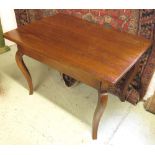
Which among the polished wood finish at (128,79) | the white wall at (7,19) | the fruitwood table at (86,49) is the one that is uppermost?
the fruitwood table at (86,49)

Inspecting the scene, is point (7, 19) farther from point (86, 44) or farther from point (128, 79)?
point (128, 79)

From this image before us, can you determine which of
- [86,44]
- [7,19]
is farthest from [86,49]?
[7,19]

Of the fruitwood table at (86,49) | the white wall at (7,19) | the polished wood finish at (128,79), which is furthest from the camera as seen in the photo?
the white wall at (7,19)

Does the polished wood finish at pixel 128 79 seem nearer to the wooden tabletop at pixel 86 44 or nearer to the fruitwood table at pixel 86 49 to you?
the fruitwood table at pixel 86 49

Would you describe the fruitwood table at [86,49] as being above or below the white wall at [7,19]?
above

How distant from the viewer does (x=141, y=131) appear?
1.46 meters

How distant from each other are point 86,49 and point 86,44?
0.20 ft

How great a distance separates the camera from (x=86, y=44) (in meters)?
1.27

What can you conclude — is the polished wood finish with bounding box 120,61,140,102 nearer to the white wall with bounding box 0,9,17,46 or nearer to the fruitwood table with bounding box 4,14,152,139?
the fruitwood table with bounding box 4,14,152,139

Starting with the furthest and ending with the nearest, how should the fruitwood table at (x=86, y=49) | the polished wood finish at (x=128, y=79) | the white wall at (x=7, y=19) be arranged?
the white wall at (x=7, y=19) < the polished wood finish at (x=128, y=79) < the fruitwood table at (x=86, y=49)

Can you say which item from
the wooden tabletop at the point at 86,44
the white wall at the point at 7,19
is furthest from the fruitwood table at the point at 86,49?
the white wall at the point at 7,19

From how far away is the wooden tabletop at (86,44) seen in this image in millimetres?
1091

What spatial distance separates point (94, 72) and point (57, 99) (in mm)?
738
